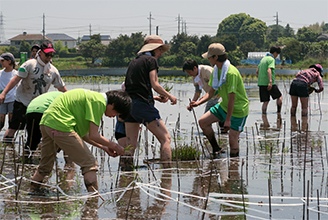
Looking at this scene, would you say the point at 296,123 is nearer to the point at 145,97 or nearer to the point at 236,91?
the point at 236,91

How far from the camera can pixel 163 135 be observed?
5312 mm

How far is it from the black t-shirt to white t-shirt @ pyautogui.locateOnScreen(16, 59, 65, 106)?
5.19 ft

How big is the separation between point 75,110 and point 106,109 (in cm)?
31

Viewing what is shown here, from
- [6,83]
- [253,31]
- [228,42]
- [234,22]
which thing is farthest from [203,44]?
[234,22]

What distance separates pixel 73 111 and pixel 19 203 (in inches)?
42.6

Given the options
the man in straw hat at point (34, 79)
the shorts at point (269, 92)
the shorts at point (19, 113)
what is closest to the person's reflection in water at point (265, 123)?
the shorts at point (269, 92)

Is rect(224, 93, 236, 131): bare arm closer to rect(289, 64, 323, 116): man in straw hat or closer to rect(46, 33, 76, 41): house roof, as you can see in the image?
rect(289, 64, 323, 116): man in straw hat

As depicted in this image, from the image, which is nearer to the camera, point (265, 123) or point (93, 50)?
point (265, 123)

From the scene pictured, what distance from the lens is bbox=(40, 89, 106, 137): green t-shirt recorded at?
3852mm

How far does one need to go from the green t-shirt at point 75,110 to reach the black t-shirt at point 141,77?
132 cm

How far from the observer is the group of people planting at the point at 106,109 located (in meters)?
3.95

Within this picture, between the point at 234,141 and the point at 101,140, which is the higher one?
the point at 101,140

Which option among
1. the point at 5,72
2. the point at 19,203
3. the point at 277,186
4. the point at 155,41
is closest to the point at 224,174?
the point at 277,186

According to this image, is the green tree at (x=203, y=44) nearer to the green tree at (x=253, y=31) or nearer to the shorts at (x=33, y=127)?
the green tree at (x=253, y=31)
